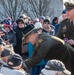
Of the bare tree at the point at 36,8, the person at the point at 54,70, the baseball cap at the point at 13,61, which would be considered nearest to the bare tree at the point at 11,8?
the bare tree at the point at 36,8

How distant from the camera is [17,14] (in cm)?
3728

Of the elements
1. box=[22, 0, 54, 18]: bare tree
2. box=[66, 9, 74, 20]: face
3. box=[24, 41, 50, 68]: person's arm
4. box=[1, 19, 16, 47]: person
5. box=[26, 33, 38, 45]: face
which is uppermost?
box=[66, 9, 74, 20]: face

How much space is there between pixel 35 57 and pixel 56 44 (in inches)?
17.4

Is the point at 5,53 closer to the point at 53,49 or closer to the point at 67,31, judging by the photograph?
the point at 53,49

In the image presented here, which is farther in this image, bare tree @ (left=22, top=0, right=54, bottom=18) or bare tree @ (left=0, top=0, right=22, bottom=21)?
bare tree @ (left=0, top=0, right=22, bottom=21)

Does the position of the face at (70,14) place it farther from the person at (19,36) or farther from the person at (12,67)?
the person at (19,36)

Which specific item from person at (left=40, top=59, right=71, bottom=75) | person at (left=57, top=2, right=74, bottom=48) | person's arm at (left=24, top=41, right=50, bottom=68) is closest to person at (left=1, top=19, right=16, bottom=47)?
person at (left=57, top=2, right=74, bottom=48)

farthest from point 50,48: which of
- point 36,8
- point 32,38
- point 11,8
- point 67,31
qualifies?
point 11,8

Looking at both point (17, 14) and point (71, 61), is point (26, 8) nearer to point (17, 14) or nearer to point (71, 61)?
point (17, 14)

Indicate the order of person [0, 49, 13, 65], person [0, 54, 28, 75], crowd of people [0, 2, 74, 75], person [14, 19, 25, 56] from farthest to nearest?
1. person [14, 19, 25, 56]
2. person [0, 49, 13, 65]
3. person [0, 54, 28, 75]
4. crowd of people [0, 2, 74, 75]

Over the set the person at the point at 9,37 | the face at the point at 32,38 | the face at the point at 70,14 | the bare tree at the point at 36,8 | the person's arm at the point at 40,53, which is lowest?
the bare tree at the point at 36,8

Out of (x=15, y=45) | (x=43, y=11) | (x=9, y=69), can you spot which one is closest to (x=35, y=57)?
(x=9, y=69)

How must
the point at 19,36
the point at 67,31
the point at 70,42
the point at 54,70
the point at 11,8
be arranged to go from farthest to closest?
the point at 11,8 < the point at 19,36 < the point at 67,31 < the point at 70,42 < the point at 54,70

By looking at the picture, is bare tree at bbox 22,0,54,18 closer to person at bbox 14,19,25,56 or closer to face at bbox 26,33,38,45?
person at bbox 14,19,25,56
